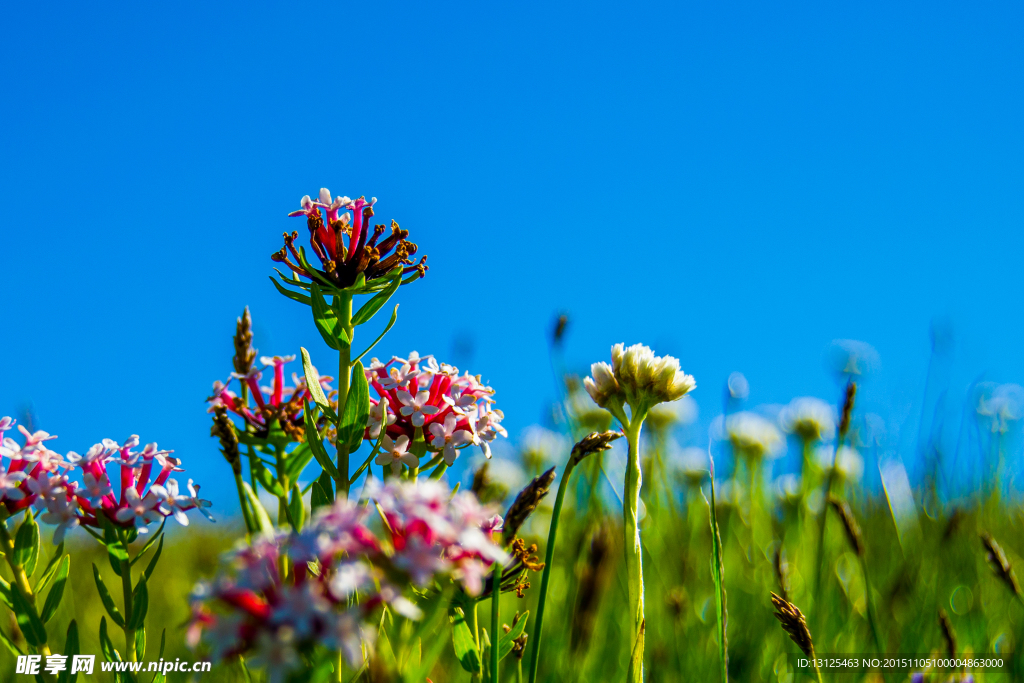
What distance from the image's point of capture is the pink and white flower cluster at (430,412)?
194 cm

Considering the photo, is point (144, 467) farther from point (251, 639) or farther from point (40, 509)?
point (251, 639)

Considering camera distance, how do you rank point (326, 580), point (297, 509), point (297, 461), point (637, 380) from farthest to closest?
point (297, 461) → point (297, 509) → point (637, 380) → point (326, 580)

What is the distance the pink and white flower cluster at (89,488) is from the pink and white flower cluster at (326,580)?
75 centimetres

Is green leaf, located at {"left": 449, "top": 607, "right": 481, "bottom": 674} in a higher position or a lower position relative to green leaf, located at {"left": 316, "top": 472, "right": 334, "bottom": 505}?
lower

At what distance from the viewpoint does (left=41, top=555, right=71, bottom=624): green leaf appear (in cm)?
187

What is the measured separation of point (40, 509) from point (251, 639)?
1101 mm

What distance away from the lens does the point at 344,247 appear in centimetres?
200

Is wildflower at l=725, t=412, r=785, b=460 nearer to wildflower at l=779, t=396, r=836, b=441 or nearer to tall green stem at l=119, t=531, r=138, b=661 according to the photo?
wildflower at l=779, t=396, r=836, b=441

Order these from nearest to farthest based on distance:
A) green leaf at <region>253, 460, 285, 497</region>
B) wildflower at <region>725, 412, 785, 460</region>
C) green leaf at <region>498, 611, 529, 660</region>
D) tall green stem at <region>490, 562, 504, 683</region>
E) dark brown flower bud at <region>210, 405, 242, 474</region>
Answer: tall green stem at <region>490, 562, 504, 683</region>, green leaf at <region>498, 611, 529, 660</region>, dark brown flower bud at <region>210, 405, 242, 474</region>, green leaf at <region>253, 460, 285, 497</region>, wildflower at <region>725, 412, 785, 460</region>

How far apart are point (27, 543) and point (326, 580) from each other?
121cm

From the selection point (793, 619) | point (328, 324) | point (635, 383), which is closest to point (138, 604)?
point (328, 324)

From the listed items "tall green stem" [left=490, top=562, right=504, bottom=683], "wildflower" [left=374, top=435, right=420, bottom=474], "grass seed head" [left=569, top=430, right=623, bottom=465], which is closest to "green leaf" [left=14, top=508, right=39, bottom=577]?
"wildflower" [left=374, top=435, right=420, bottom=474]

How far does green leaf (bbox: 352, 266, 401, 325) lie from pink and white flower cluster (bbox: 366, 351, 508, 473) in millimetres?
168

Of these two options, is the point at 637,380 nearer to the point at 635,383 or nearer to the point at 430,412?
the point at 635,383
